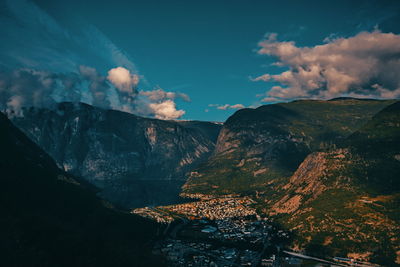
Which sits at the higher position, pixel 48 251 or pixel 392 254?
pixel 48 251

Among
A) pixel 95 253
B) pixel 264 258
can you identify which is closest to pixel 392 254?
pixel 264 258

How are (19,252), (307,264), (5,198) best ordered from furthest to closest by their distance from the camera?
(307,264) → (5,198) → (19,252)

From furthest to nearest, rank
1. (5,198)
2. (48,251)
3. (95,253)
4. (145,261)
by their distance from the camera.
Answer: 1. (5,198)
2. (145,261)
3. (95,253)
4. (48,251)


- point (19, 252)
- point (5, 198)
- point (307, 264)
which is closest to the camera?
point (19, 252)

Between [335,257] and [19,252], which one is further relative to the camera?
[335,257]

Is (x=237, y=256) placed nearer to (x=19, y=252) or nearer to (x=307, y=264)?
(x=307, y=264)

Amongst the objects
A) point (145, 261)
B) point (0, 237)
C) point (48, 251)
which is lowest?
point (145, 261)

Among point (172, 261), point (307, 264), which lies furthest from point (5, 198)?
point (307, 264)

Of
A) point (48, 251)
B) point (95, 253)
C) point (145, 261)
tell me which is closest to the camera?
point (48, 251)

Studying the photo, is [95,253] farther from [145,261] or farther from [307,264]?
[307,264]
